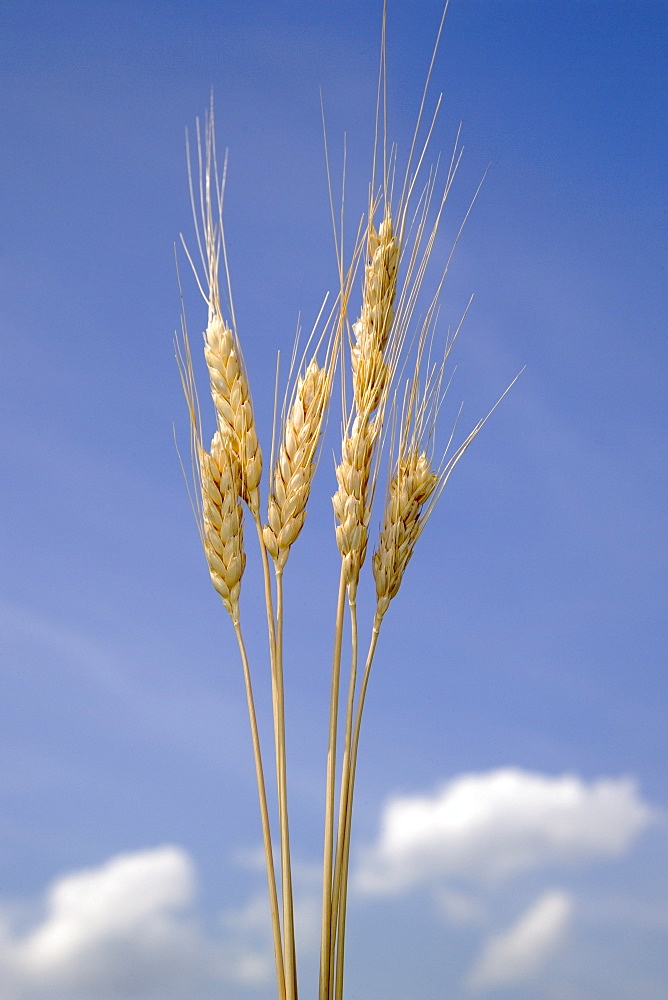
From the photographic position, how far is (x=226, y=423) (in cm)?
183

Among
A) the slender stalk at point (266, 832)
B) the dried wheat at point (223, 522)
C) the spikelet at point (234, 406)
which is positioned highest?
the spikelet at point (234, 406)

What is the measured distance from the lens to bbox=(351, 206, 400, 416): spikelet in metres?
1.87

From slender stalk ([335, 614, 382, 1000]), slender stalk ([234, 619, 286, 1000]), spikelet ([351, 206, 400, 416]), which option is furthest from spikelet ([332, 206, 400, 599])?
slender stalk ([234, 619, 286, 1000])

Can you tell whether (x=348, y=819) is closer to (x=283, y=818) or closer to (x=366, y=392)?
(x=283, y=818)

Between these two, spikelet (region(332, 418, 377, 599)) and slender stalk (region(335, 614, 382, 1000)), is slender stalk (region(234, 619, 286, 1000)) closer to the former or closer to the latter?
slender stalk (region(335, 614, 382, 1000))

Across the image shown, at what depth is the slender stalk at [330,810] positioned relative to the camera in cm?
161

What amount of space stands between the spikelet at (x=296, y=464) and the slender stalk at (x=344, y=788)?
18cm

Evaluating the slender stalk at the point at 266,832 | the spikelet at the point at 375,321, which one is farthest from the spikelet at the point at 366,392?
the slender stalk at the point at 266,832

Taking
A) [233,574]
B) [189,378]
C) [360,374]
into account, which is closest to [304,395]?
[360,374]

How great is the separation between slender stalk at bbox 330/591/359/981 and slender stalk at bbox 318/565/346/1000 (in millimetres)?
10

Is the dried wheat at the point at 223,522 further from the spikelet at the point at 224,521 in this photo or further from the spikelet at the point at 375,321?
the spikelet at the point at 375,321

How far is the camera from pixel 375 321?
190 centimetres

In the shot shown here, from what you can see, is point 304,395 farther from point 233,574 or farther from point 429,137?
point 429,137

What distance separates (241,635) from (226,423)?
1.33 feet
